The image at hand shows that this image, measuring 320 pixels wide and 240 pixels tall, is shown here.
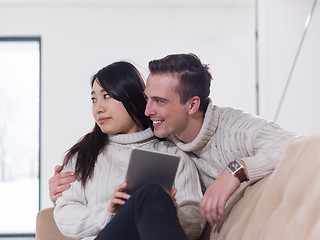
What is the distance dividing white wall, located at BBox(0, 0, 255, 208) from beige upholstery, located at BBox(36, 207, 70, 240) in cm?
372

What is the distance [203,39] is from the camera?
227 inches

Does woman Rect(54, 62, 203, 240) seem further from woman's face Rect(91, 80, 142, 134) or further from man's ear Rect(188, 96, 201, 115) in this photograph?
man's ear Rect(188, 96, 201, 115)

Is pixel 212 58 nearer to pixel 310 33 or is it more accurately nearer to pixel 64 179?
pixel 310 33

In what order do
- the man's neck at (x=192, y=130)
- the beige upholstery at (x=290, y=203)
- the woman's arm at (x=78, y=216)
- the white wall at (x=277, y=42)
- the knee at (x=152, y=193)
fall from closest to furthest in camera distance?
1. the beige upholstery at (x=290, y=203)
2. the knee at (x=152, y=193)
3. the woman's arm at (x=78, y=216)
4. the man's neck at (x=192, y=130)
5. the white wall at (x=277, y=42)

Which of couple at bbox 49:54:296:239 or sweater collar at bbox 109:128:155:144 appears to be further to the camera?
sweater collar at bbox 109:128:155:144

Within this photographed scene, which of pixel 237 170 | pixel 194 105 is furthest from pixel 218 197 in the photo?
pixel 194 105

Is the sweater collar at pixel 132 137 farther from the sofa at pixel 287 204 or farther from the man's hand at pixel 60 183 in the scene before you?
the sofa at pixel 287 204

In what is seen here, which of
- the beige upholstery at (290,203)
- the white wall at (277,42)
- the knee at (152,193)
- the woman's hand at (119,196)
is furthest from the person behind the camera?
the white wall at (277,42)

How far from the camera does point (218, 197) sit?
4.69ft

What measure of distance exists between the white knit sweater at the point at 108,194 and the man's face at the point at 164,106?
14 cm

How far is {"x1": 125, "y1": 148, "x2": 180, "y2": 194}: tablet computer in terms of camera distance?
1.31m

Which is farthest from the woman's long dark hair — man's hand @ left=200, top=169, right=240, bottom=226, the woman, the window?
the window

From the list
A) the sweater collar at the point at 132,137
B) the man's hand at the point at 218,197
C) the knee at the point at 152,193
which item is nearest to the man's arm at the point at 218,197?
the man's hand at the point at 218,197

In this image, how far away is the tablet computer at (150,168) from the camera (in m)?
1.31
